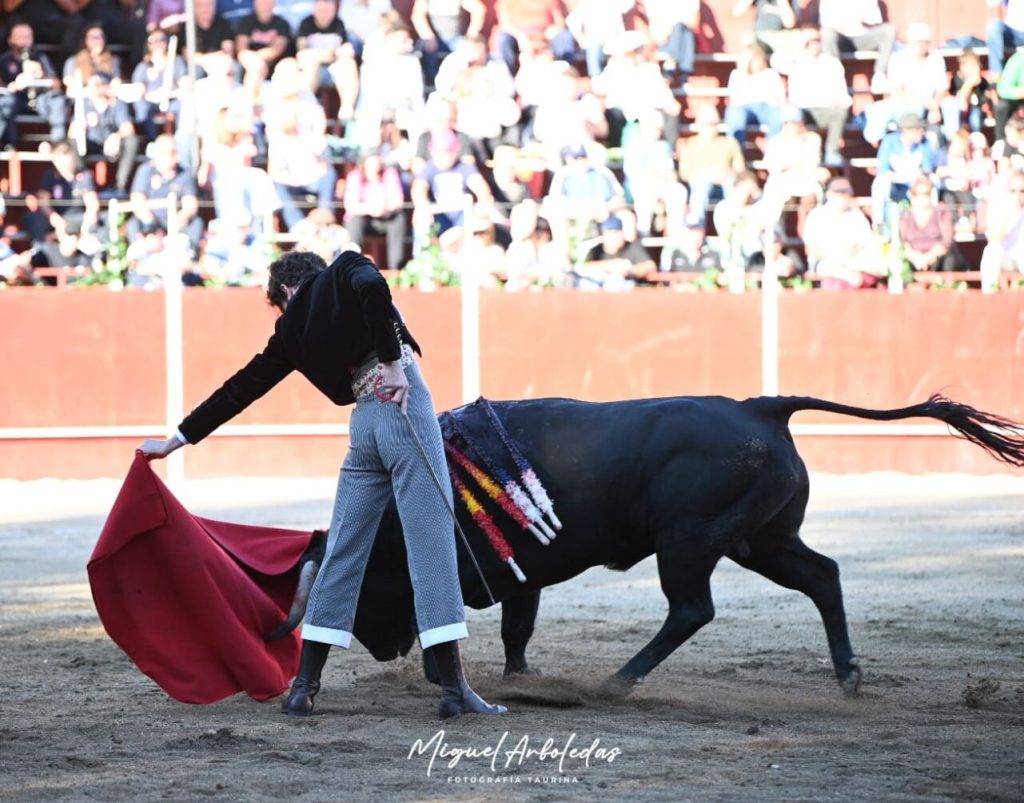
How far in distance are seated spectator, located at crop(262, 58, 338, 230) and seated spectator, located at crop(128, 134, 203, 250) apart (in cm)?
67

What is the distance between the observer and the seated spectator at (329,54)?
41.2 ft

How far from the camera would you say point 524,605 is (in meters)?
4.46

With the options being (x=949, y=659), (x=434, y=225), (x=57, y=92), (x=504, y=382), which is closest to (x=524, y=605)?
(x=949, y=659)

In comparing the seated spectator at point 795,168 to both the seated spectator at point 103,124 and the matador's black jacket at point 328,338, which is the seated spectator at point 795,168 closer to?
the seated spectator at point 103,124

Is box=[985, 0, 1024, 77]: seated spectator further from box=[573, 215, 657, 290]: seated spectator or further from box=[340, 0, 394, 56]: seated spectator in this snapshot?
box=[340, 0, 394, 56]: seated spectator

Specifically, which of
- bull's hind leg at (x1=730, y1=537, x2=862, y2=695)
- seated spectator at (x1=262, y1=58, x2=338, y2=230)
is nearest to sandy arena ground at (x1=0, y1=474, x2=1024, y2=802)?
bull's hind leg at (x1=730, y1=537, x2=862, y2=695)

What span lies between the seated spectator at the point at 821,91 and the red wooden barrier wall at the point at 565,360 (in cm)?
187

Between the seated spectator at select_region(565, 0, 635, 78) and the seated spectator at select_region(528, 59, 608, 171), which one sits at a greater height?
the seated spectator at select_region(565, 0, 635, 78)

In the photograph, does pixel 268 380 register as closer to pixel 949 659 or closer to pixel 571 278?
pixel 949 659

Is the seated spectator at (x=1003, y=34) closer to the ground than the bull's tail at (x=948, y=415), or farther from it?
farther from it

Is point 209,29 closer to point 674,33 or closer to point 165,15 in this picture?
point 165,15

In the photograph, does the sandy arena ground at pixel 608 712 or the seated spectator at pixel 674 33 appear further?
the seated spectator at pixel 674 33

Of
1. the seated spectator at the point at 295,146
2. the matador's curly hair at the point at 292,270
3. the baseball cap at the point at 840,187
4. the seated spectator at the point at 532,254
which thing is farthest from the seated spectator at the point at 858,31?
the matador's curly hair at the point at 292,270

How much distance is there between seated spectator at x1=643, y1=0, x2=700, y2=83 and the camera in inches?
518
